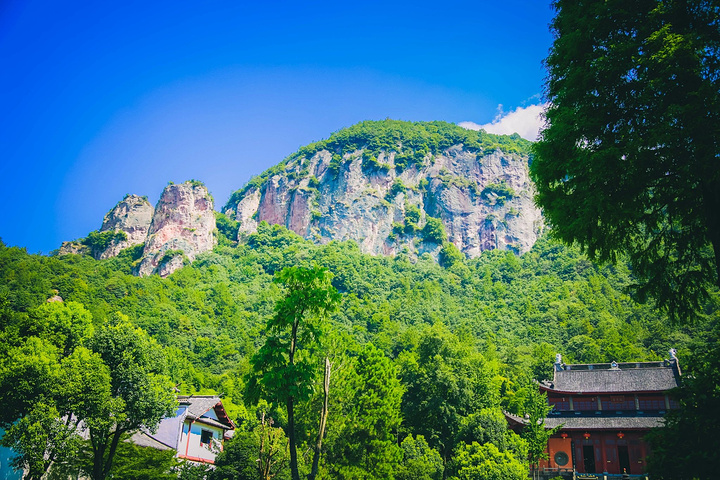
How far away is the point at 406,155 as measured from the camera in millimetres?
142375

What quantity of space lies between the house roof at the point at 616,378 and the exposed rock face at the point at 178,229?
7802cm

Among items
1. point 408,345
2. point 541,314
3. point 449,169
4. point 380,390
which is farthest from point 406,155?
point 380,390

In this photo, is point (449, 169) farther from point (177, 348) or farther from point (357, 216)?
point (177, 348)

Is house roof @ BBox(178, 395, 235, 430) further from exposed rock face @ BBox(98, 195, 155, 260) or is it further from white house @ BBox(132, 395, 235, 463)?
exposed rock face @ BBox(98, 195, 155, 260)

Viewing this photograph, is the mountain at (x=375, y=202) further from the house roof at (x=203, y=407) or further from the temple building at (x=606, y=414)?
the temple building at (x=606, y=414)

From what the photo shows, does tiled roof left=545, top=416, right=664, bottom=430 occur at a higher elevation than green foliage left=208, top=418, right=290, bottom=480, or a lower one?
higher

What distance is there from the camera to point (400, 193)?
134 metres

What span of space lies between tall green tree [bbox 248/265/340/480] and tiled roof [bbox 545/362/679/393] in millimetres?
28550

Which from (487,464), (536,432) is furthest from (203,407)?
(536,432)

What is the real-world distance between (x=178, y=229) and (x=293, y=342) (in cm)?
10007

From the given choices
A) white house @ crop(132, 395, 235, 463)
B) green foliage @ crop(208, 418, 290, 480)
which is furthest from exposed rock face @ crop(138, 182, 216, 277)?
green foliage @ crop(208, 418, 290, 480)

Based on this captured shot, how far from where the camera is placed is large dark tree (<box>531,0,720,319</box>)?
666 cm

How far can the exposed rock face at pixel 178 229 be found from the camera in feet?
316

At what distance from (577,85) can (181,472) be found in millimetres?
22334
